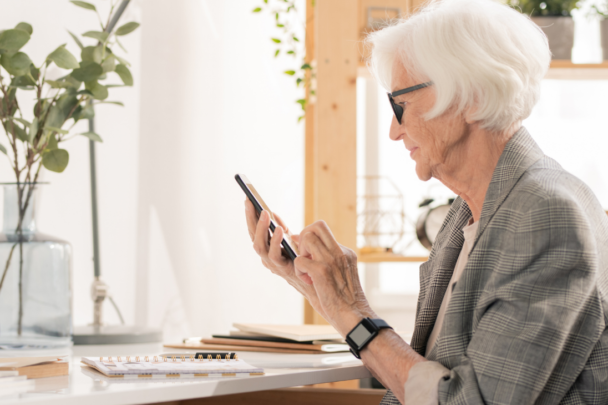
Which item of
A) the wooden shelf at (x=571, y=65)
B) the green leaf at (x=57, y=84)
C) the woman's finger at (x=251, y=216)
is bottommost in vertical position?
the woman's finger at (x=251, y=216)

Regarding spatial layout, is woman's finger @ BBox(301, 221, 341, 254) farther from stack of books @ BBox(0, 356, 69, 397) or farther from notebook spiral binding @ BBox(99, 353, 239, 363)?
stack of books @ BBox(0, 356, 69, 397)

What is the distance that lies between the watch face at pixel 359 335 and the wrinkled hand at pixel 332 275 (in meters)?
0.02

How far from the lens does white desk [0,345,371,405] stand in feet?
2.45

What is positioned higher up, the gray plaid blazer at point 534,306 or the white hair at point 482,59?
the white hair at point 482,59

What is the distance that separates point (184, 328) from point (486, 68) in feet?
4.61

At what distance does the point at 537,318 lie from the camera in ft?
2.60

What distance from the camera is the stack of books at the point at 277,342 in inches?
47.6

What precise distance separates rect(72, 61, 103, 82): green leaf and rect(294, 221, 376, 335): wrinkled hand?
2.03 ft

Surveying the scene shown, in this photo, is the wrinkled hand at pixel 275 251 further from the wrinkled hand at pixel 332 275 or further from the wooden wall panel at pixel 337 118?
the wooden wall panel at pixel 337 118

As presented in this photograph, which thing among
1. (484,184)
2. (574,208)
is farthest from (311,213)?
(574,208)

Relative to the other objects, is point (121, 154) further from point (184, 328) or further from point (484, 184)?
point (484, 184)

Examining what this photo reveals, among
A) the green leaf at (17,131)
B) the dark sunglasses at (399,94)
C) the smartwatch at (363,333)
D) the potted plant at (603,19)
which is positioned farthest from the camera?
the potted plant at (603,19)

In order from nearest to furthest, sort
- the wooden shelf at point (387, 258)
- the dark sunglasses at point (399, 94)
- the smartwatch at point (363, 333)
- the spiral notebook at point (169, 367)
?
the spiral notebook at point (169, 367) → the smartwatch at point (363, 333) → the dark sunglasses at point (399, 94) → the wooden shelf at point (387, 258)

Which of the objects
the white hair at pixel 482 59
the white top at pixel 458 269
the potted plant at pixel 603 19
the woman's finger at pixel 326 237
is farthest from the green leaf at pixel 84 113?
the potted plant at pixel 603 19
